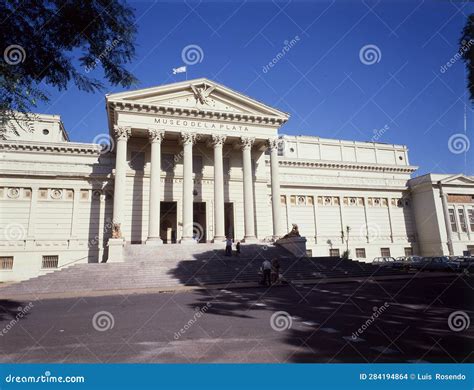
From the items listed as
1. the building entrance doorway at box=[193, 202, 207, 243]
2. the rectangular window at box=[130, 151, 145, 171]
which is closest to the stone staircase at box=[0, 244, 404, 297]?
the building entrance doorway at box=[193, 202, 207, 243]

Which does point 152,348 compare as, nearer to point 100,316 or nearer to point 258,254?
point 100,316

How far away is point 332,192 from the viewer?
39500mm

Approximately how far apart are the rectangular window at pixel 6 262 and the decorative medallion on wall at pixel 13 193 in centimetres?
539

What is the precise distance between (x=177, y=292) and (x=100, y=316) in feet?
18.8

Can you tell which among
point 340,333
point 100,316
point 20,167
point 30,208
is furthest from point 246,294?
point 20,167

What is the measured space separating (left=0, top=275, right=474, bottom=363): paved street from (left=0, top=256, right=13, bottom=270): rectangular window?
17341 millimetres

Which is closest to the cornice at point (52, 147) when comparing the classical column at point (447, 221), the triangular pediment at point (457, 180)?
the classical column at point (447, 221)

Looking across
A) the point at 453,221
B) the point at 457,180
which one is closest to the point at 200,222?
the point at 453,221

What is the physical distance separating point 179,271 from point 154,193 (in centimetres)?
904

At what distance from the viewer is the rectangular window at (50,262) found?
27.3 metres

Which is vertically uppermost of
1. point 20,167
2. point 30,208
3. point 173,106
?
point 173,106

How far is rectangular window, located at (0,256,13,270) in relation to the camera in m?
26.2

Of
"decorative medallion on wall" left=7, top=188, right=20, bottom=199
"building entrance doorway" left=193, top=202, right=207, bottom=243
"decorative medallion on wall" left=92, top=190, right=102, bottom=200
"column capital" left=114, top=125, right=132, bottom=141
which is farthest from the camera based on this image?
"building entrance doorway" left=193, top=202, right=207, bottom=243

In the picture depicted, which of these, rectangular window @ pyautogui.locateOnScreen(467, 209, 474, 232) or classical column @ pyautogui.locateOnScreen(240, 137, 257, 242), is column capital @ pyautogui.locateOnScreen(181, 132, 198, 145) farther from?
rectangular window @ pyautogui.locateOnScreen(467, 209, 474, 232)
